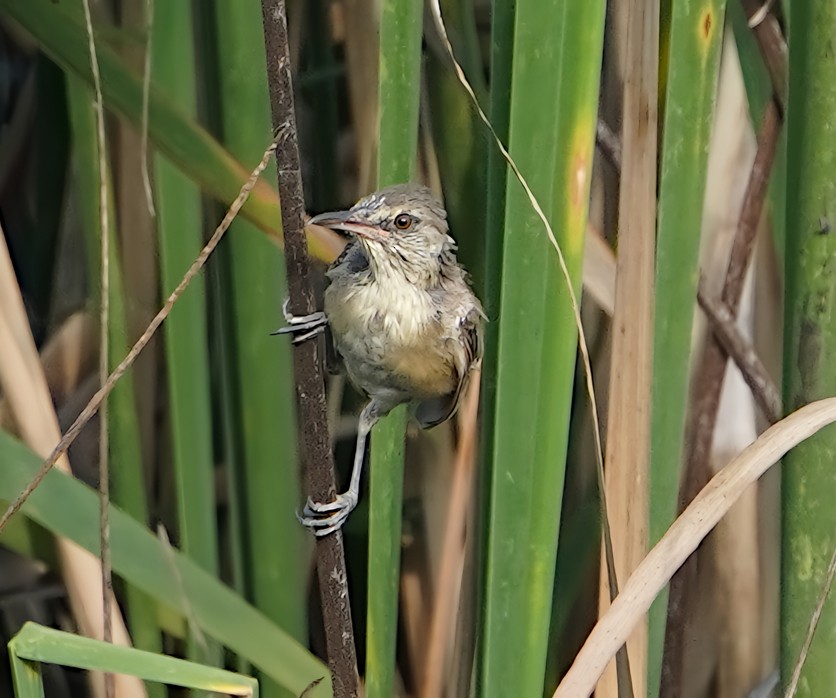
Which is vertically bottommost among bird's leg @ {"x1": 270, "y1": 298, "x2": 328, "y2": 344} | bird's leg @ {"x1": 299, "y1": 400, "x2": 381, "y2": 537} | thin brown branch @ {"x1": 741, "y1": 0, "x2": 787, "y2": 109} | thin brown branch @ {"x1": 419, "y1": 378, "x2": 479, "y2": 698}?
thin brown branch @ {"x1": 419, "y1": 378, "x2": 479, "y2": 698}

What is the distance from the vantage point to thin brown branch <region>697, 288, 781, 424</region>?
0.90 meters

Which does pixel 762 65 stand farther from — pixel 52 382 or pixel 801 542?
pixel 52 382

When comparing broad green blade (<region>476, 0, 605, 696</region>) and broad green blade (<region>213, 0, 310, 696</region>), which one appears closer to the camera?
broad green blade (<region>476, 0, 605, 696</region>)

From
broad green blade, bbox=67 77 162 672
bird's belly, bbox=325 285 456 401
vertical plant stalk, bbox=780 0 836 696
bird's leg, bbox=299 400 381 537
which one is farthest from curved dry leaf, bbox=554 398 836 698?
broad green blade, bbox=67 77 162 672

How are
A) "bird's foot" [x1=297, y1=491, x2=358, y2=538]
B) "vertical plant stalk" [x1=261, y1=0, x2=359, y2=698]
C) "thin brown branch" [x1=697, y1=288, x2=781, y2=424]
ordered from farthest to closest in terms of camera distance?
"thin brown branch" [x1=697, y1=288, x2=781, y2=424] → "bird's foot" [x1=297, y1=491, x2=358, y2=538] → "vertical plant stalk" [x1=261, y1=0, x2=359, y2=698]

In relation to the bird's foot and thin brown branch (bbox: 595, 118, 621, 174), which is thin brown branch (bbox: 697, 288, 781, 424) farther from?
the bird's foot

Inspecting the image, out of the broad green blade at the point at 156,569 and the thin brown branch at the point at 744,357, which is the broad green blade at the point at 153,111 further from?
the thin brown branch at the point at 744,357

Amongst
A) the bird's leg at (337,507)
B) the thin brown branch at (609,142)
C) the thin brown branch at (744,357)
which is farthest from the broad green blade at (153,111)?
the thin brown branch at (744,357)

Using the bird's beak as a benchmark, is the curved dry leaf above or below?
below

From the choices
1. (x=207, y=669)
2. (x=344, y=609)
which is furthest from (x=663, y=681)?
(x=207, y=669)

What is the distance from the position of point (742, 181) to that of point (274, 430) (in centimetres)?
49

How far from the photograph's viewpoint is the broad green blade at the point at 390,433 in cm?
61

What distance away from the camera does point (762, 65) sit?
0.83 metres

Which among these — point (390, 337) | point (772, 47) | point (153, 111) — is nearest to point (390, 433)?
point (390, 337)
